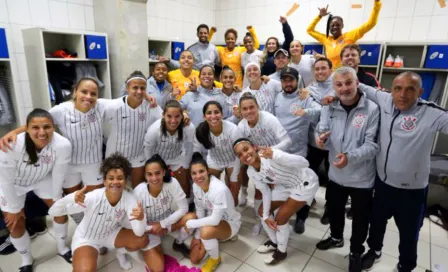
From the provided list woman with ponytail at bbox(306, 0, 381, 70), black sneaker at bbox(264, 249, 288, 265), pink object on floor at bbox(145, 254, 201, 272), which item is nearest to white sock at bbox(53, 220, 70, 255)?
pink object on floor at bbox(145, 254, 201, 272)

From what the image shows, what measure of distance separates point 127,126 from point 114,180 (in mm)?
668

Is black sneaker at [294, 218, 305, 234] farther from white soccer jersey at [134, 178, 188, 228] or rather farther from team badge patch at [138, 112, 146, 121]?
team badge patch at [138, 112, 146, 121]

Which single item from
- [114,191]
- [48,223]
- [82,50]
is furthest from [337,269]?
[82,50]

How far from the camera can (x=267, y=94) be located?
9.06 feet

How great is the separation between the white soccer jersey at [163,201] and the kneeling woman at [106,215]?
0.13 metres

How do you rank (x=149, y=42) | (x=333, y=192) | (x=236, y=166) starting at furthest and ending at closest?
1. (x=149, y=42)
2. (x=236, y=166)
3. (x=333, y=192)

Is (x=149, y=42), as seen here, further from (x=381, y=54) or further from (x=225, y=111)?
(x=381, y=54)

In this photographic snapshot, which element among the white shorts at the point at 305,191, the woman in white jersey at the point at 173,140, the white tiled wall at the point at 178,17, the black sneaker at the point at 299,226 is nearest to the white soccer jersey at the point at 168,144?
the woman in white jersey at the point at 173,140

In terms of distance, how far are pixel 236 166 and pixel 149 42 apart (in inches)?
124

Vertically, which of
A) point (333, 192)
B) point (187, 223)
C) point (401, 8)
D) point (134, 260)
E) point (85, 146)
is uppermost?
point (401, 8)

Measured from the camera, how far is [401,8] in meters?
4.16

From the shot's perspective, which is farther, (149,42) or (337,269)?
(149,42)

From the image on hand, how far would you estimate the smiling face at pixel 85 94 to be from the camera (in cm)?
208

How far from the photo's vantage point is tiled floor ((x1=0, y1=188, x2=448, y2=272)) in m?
2.16
